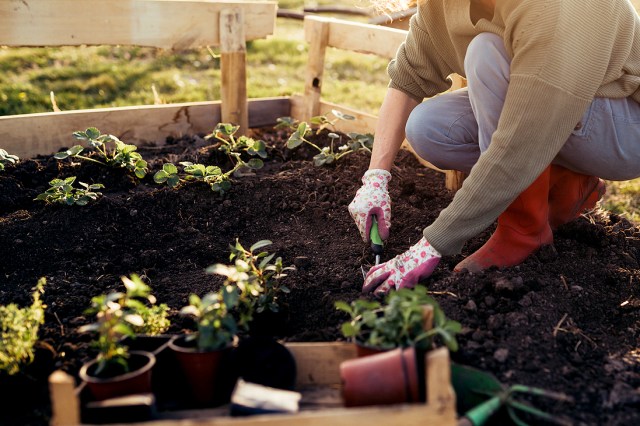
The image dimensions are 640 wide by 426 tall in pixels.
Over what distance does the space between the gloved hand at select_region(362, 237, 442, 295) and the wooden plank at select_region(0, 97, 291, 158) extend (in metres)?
2.01

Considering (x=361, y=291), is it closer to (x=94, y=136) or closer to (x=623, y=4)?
(x=623, y=4)

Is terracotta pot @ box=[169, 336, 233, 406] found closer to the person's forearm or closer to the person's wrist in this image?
the person's wrist

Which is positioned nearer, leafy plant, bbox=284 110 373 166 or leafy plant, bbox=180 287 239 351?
leafy plant, bbox=180 287 239 351

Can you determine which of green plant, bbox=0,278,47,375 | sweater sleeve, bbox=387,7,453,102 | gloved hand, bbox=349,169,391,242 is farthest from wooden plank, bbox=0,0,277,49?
green plant, bbox=0,278,47,375

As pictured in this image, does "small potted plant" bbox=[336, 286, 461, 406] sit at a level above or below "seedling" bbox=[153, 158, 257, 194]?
above

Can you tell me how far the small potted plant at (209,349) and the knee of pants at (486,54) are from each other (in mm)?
1248

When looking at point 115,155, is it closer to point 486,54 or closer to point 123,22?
point 123,22

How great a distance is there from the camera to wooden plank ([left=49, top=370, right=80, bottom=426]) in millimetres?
1563

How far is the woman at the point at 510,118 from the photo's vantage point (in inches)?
84.1

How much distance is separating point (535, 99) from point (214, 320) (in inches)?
44.6

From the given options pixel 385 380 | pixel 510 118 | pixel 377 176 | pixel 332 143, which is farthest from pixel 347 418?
pixel 332 143

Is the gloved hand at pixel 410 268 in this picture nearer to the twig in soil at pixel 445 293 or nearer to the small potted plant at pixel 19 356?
the twig in soil at pixel 445 293

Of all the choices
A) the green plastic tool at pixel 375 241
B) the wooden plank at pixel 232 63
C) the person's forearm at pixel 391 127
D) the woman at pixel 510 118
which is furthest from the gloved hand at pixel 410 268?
the wooden plank at pixel 232 63

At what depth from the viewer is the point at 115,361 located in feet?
5.69
